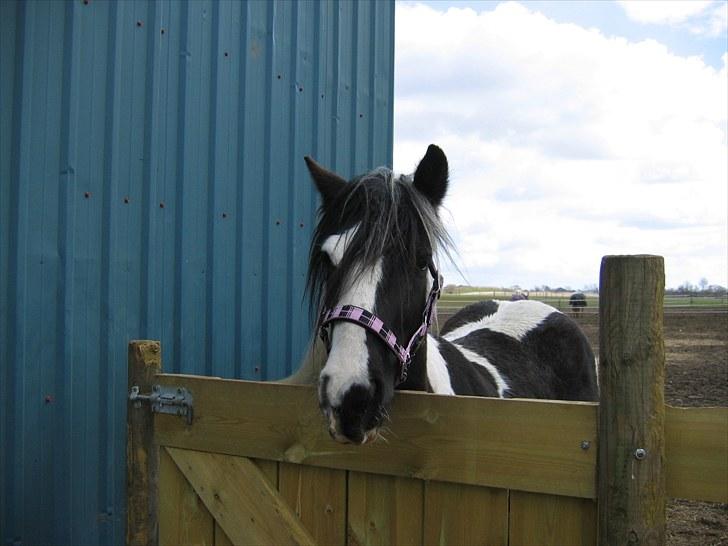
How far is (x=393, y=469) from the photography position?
6.38 ft

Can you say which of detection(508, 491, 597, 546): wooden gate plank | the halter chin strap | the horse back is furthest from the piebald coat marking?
detection(508, 491, 597, 546): wooden gate plank

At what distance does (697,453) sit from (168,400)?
165 cm

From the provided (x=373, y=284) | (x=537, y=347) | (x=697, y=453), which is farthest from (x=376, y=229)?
(x=537, y=347)

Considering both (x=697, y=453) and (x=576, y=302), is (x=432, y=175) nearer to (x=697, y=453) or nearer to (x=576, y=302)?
(x=697, y=453)

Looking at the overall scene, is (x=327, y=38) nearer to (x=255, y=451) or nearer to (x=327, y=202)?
(x=327, y=202)

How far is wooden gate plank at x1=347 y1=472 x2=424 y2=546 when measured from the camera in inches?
75.8

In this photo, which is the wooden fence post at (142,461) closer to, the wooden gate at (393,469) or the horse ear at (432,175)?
the wooden gate at (393,469)

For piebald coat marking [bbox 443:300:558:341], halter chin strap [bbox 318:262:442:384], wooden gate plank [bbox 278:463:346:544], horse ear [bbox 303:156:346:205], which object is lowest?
wooden gate plank [bbox 278:463:346:544]

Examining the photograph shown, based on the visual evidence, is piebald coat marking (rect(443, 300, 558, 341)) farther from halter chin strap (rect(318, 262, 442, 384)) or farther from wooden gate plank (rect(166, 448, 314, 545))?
wooden gate plank (rect(166, 448, 314, 545))

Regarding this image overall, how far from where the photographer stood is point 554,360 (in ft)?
16.1

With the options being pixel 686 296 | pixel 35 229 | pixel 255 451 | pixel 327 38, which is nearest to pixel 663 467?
pixel 255 451

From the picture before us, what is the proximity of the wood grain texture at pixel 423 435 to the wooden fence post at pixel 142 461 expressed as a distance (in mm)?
62

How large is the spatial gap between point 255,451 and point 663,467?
3.99ft

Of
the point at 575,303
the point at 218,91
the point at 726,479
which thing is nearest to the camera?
the point at 726,479
